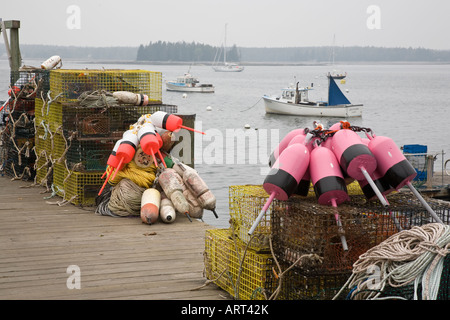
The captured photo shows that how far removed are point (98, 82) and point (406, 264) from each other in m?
5.90

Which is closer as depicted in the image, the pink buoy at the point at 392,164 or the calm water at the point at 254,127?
the pink buoy at the point at 392,164

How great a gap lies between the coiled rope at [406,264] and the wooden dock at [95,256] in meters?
1.40

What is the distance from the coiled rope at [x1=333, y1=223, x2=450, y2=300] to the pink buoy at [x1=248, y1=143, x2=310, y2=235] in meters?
0.70

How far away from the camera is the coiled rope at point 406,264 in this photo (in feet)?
12.9

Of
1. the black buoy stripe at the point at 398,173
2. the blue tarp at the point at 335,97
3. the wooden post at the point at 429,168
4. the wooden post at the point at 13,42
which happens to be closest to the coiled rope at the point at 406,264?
the black buoy stripe at the point at 398,173

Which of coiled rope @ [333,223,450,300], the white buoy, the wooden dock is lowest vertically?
the wooden dock

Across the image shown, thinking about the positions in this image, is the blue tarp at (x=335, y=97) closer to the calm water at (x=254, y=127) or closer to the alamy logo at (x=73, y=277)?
the calm water at (x=254, y=127)

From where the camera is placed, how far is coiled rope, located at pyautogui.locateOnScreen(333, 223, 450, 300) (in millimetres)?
3939

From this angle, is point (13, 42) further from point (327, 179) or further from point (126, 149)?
point (327, 179)

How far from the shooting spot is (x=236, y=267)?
17.1 ft
